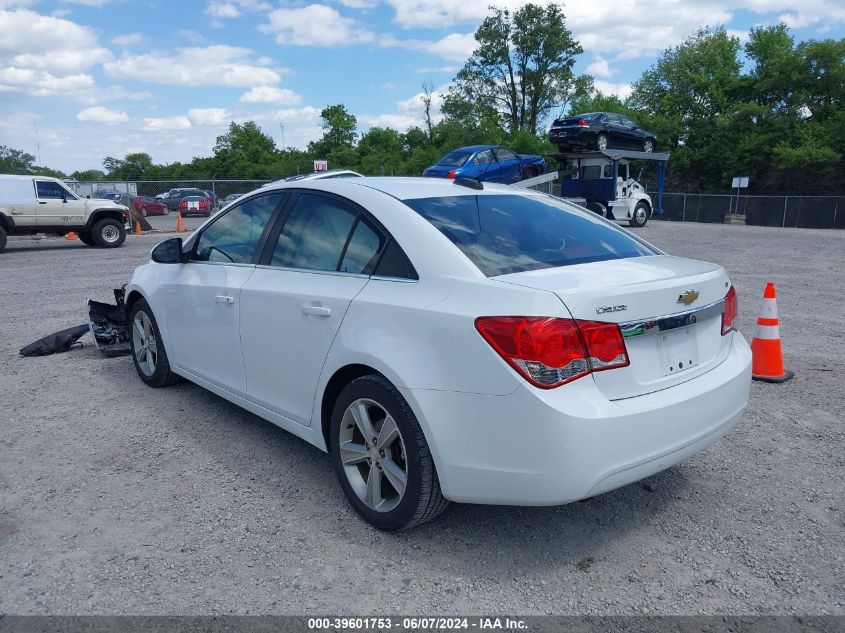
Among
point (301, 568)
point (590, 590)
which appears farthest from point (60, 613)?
point (590, 590)

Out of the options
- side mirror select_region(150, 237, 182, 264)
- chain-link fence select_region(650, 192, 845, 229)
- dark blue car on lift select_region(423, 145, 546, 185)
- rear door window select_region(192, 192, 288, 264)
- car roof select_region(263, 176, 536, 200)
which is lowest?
chain-link fence select_region(650, 192, 845, 229)

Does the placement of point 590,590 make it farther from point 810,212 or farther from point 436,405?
point 810,212

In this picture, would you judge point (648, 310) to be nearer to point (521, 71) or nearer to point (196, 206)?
point (196, 206)

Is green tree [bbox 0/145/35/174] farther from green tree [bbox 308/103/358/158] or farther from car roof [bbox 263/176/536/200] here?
car roof [bbox 263/176/536/200]

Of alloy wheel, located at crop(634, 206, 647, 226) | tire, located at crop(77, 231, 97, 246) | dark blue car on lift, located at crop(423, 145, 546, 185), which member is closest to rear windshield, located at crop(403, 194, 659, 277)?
dark blue car on lift, located at crop(423, 145, 546, 185)

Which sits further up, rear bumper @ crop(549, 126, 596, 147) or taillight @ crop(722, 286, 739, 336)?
rear bumper @ crop(549, 126, 596, 147)

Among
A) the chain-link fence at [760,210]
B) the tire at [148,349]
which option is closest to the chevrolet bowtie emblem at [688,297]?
the tire at [148,349]

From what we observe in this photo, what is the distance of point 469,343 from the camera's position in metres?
2.55

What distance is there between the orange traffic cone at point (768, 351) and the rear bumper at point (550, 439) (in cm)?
283

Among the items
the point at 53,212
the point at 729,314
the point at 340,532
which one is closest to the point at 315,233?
the point at 340,532

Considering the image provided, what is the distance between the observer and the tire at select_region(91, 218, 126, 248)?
17609 mm

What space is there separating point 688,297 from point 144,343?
401cm

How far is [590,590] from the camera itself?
259 cm

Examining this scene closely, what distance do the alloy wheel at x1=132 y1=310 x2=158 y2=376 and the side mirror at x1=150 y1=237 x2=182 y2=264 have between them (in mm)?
596
